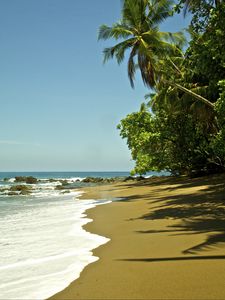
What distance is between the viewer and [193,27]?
1145cm

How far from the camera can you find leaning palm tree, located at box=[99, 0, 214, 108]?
829 inches

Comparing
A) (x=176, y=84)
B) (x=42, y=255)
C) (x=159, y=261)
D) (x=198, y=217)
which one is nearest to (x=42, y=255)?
(x=42, y=255)

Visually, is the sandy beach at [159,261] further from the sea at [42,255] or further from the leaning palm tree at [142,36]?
the leaning palm tree at [142,36]

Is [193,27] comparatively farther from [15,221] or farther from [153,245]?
[15,221]

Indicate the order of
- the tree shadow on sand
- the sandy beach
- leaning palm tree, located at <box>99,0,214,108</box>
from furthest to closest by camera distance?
leaning palm tree, located at <box>99,0,214,108</box> < the tree shadow on sand < the sandy beach

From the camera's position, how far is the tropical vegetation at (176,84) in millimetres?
11680

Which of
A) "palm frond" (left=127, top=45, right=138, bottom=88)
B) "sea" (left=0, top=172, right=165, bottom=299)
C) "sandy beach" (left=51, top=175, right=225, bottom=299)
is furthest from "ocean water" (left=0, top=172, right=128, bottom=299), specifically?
"palm frond" (left=127, top=45, right=138, bottom=88)

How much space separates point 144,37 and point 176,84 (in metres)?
4.44

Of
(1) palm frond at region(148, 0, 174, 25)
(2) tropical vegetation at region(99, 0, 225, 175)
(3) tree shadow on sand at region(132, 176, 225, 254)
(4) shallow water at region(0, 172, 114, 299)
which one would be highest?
(1) palm frond at region(148, 0, 174, 25)

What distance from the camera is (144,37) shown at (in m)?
21.6

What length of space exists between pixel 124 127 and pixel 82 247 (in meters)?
28.7

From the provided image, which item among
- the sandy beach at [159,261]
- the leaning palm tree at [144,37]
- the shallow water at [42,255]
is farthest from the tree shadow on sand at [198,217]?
the leaning palm tree at [144,37]

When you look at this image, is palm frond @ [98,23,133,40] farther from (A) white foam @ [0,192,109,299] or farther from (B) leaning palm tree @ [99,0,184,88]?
(A) white foam @ [0,192,109,299]

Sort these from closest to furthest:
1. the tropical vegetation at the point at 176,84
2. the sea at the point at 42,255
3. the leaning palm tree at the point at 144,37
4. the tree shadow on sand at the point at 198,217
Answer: the sea at the point at 42,255 < the tree shadow on sand at the point at 198,217 < the tropical vegetation at the point at 176,84 < the leaning palm tree at the point at 144,37
